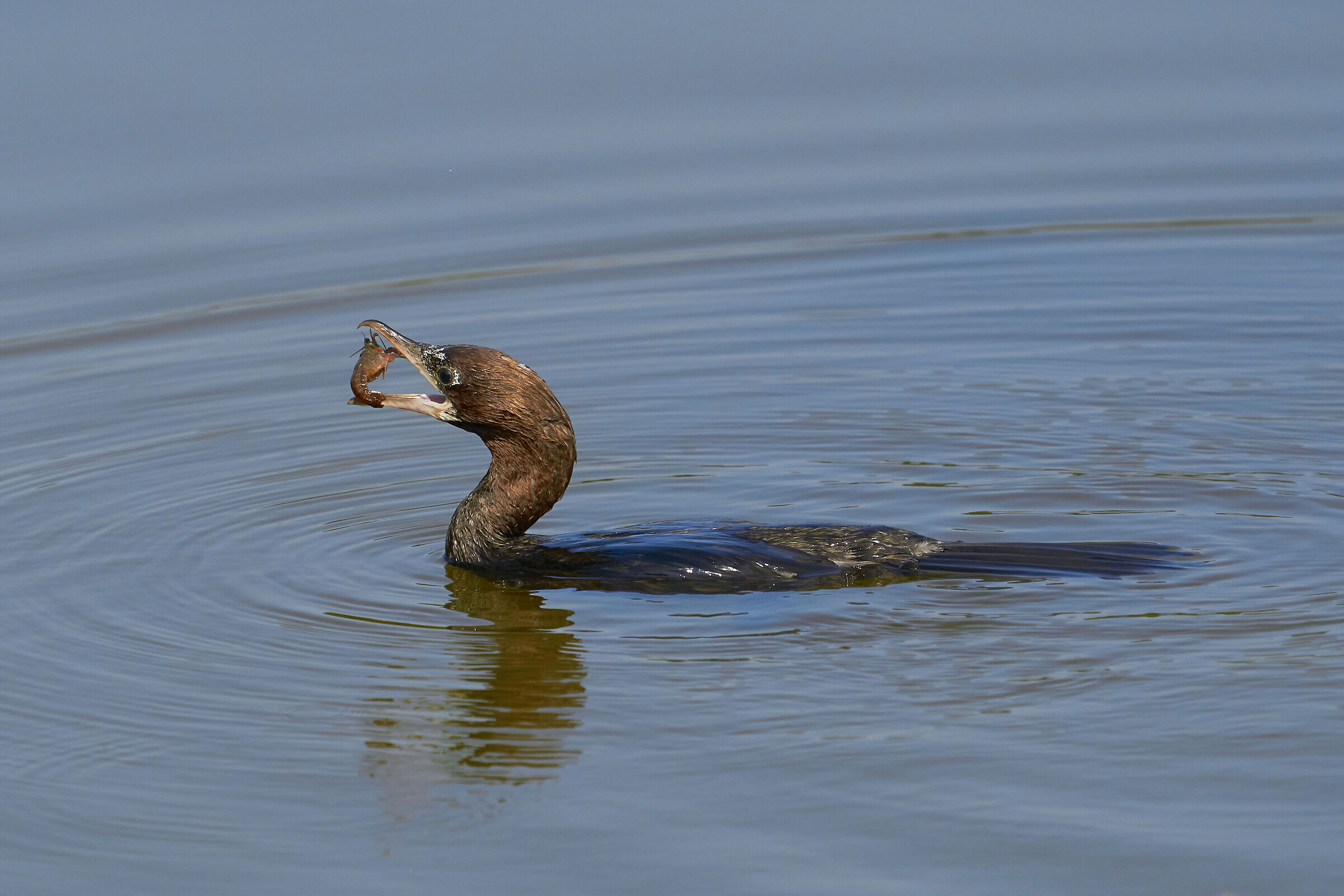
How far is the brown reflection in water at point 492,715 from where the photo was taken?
18.9ft

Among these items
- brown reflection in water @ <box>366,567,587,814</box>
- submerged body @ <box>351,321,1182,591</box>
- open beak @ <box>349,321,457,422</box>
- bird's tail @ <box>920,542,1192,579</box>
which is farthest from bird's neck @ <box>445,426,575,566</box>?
bird's tail @ <box>920,542,1192,579</box>

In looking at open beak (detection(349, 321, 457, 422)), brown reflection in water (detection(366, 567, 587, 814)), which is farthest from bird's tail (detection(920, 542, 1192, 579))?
open beak (detection(349, 321, 457, 422))

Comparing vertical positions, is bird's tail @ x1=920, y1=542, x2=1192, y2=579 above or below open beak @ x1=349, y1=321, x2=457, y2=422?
below

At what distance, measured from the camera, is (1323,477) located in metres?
8.18

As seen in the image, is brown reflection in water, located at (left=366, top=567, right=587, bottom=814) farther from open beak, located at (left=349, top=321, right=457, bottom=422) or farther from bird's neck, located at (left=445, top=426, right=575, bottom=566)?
open beak, located at (left=349, top=321, right=457, bottom=422)

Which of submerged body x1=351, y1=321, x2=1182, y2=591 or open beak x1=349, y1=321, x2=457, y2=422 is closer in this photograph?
submerged body x1=351, y1=321, x2=1182, y2=591

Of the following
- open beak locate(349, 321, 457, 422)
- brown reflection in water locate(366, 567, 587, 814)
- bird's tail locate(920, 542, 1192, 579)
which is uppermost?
open beak locate(349, 321, 457, 422)

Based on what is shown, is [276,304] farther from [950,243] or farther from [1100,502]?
[1100,502]

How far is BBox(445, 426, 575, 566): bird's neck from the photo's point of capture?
7.62 metres

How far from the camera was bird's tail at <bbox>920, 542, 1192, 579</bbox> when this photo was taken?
7098 millimetres

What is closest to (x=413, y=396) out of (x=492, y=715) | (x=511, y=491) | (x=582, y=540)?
(x=511, y=491)

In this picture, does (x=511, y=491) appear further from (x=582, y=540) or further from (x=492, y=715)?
(x=492, y=715)

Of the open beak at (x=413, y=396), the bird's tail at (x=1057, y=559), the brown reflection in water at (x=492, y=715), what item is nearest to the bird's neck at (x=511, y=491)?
the open beak at (x=413, y=396)

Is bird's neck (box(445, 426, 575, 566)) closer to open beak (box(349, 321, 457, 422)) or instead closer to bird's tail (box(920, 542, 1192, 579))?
open beak (box(349, 321, 457, 422))
